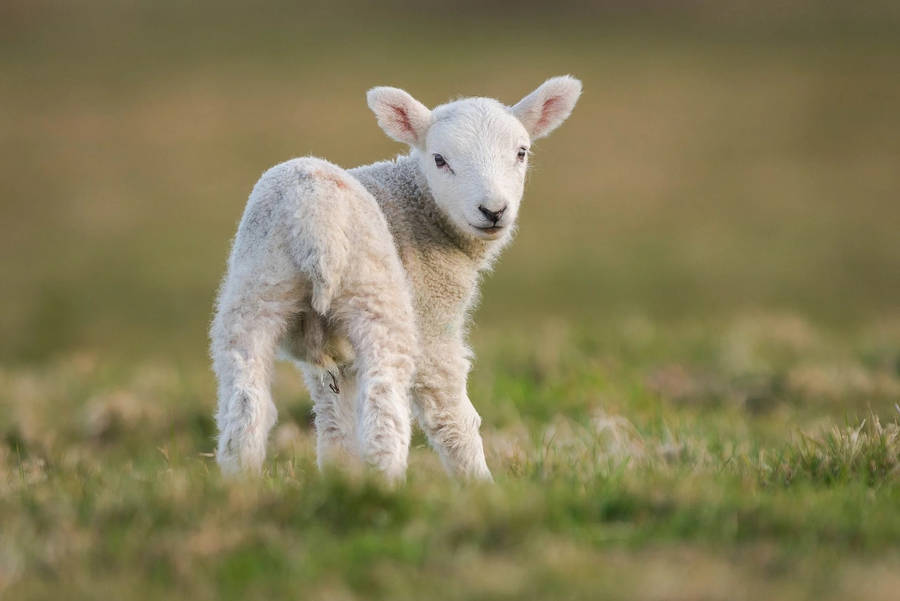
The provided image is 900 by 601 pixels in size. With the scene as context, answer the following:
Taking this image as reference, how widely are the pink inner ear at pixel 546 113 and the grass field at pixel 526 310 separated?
1.83 m

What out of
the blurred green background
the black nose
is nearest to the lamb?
the black nose

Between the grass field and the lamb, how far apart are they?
0.31 meters

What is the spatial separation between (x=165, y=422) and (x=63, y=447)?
2.80 feet

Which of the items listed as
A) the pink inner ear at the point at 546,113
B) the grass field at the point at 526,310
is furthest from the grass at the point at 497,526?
the pink inner ear at the point at 546,113

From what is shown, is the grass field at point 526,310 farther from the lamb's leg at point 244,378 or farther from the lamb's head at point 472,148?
the lamb's head at point 472,148

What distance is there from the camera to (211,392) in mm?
9656

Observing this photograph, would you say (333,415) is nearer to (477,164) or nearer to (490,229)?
(490,229)

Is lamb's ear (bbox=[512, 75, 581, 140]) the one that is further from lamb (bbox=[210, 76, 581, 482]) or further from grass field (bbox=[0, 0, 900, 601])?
grass field (bbox=[0, 0, 900, 601])

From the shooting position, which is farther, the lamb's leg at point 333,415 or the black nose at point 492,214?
the lamb's leg at point 333,415

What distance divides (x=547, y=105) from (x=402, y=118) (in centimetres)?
92

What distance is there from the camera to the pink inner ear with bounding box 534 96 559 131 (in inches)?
272

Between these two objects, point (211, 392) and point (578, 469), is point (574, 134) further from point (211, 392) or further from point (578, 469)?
point (578, 469)

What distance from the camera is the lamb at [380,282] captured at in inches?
204

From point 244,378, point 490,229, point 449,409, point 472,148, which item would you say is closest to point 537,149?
point 472,148
